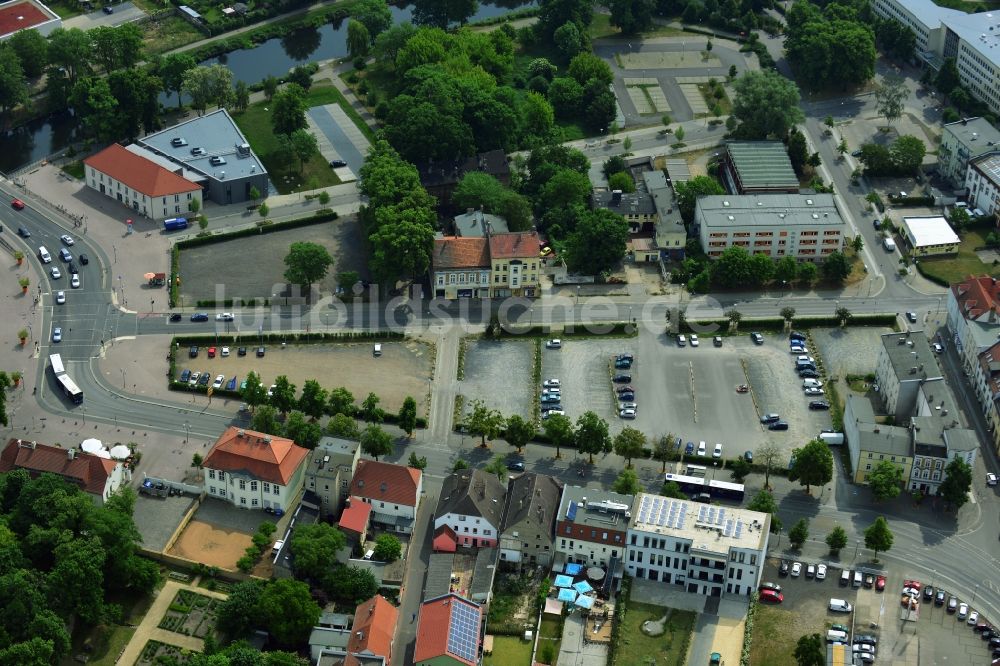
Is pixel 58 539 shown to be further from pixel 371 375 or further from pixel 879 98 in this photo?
pixel 879 98

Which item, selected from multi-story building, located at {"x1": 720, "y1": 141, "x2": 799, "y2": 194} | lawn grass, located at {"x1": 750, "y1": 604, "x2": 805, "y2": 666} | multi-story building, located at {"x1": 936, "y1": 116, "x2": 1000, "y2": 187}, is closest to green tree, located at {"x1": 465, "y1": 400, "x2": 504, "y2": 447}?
lawn grass, located at {"x1": 750, "y1": 604, "x2": 805, "y2": 666}

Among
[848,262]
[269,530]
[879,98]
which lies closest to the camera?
[269,530]

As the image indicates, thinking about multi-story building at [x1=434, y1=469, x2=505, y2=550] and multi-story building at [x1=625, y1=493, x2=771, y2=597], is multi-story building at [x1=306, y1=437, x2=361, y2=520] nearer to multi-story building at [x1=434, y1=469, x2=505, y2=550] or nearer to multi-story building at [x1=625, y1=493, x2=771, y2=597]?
multi-story building at [x1=434, y1=469, x2=505, y2=550]

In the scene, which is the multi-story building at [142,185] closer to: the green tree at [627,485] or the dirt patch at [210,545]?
the dirt patch at [210,545]

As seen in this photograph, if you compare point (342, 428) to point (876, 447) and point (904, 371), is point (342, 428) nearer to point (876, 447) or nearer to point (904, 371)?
point (876, 447)

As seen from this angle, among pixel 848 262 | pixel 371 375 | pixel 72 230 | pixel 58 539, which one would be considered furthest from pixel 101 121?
pixel 848 262

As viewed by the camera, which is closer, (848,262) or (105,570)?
(105,570)

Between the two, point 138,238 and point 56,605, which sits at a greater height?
point 138,238
